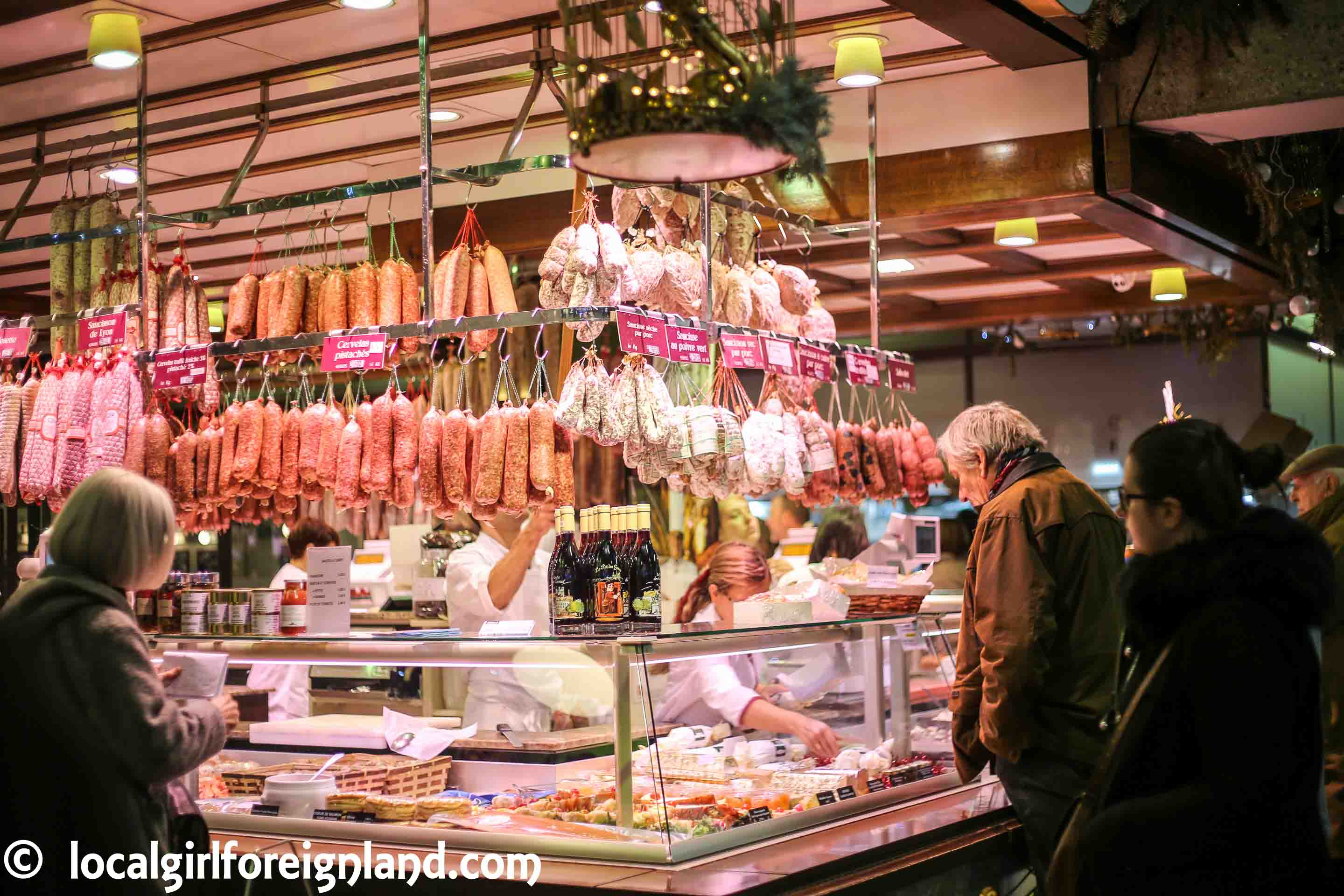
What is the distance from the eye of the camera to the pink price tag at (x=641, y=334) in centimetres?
452

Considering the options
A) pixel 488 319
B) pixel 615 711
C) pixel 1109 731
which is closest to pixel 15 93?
pixel 488 319

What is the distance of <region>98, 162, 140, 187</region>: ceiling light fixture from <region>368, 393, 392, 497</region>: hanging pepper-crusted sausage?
2.26m

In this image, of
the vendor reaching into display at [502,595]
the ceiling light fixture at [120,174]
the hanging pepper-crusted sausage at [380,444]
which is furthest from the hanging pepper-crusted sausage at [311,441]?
the ceiling light fixture at [120,174]

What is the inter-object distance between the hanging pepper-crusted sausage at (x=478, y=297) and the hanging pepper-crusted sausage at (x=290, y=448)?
2.46 feet

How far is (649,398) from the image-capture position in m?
4.95

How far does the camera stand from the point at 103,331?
18.5ft

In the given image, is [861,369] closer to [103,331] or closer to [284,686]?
[284,686]

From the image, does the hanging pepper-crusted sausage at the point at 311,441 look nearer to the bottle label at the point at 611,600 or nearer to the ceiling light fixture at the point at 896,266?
the bottle label at the point at 611,600

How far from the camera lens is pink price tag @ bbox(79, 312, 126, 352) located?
5566mm

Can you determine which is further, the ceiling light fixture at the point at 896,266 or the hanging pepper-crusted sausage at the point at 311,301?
the ceiling light fixture at the point at 896,266

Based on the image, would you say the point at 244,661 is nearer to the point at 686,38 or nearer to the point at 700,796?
the point at 700,796

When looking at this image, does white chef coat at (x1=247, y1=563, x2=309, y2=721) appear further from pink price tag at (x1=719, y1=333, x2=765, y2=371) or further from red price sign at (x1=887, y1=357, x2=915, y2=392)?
red price sign at (x1=887, y1=357, x2=915, y2=392)

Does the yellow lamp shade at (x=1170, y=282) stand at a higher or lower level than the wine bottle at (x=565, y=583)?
higher

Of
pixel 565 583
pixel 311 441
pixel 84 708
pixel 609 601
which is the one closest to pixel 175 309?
pixel 311 441
